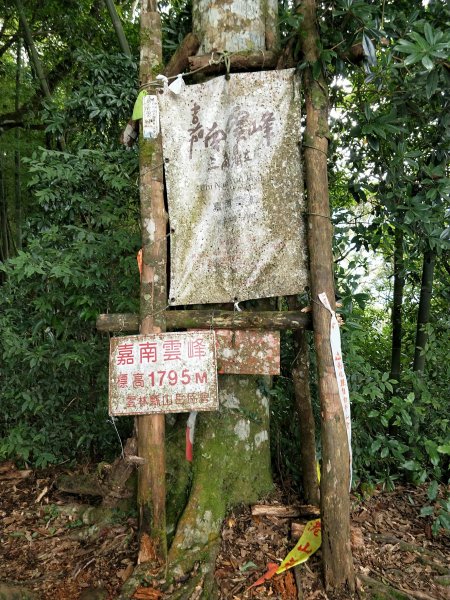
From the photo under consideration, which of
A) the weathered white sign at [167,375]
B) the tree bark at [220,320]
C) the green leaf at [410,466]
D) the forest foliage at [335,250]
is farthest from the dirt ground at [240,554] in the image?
the tree bark at [220,320]

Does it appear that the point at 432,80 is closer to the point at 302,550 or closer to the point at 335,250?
the point at 335,250

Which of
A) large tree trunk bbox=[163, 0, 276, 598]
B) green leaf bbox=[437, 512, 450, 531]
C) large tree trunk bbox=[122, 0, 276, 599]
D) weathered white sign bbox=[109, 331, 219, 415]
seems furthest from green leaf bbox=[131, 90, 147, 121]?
green leaf bbox=[437, 512, 450, 531]

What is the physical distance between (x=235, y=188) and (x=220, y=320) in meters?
0.90

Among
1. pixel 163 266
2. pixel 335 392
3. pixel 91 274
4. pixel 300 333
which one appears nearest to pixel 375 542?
pixel 335 392

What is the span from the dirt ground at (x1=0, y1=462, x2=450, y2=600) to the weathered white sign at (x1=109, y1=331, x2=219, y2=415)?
1.01 meters

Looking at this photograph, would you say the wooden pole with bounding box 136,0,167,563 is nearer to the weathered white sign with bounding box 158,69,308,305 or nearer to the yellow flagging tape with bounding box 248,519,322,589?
the weathered white sign with bounding box 158,69,308,305

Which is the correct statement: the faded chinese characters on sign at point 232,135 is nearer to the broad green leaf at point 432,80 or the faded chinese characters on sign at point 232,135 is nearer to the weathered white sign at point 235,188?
the weathered white sign at point 235,188

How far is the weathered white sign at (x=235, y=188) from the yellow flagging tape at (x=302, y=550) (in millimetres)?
1607

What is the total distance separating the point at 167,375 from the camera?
304 centimetres

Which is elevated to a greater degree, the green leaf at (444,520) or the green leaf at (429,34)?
the green leaf at (429,34)

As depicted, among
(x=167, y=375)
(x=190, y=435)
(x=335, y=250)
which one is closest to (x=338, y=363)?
(x=167, y=375)

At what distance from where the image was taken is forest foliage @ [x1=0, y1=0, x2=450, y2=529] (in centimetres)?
346

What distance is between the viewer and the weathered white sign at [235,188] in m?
3.16

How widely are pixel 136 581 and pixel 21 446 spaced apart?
213 centimetres
